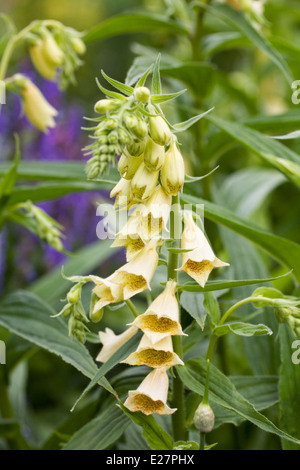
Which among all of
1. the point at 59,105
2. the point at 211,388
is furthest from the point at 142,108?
the point at 59,105

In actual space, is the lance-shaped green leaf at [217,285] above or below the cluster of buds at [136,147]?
below

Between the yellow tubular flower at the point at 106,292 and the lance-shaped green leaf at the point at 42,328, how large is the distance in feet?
0.23

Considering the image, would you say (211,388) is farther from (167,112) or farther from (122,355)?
(167,112)

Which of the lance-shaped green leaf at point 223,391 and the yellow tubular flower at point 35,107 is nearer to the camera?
the lance-shaped green leaf at point 223,391

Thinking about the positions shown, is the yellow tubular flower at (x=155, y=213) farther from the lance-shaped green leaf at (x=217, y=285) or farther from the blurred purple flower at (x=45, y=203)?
the blurred purple flower at (x=45, y=203)

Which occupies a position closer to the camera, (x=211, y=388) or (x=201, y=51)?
(x=211, y=388)

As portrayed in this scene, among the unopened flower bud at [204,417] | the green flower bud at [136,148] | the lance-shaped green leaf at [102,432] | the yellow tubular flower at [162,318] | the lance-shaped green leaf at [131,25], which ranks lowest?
the lance-shaped green leaf at [102,432]

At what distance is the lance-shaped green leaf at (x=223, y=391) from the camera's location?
450 mm

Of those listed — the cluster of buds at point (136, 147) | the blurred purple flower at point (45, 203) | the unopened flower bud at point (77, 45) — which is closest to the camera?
the cluster of buds at point (136, 147)

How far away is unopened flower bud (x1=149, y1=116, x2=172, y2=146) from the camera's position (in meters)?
0.41

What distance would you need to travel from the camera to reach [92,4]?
7.46 ft

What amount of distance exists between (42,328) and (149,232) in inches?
8.5

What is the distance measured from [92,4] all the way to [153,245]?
204 cm

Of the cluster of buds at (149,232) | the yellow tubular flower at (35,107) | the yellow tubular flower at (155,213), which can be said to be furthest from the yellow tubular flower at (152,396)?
the yellow tubular flower at (35,107)
